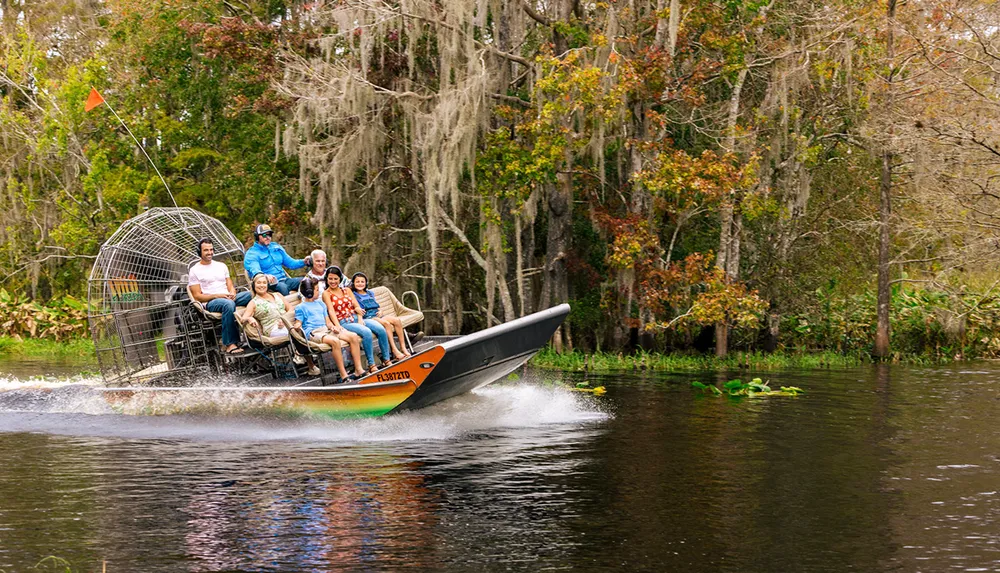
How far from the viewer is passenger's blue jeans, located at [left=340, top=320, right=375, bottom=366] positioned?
14.6 meters

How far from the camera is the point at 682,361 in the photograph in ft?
82.1

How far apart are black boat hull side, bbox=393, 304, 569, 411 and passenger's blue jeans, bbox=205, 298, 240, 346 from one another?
240cm

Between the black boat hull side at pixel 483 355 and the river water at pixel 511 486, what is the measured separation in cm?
47

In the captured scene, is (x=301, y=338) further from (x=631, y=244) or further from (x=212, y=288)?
(x=631, y=244)

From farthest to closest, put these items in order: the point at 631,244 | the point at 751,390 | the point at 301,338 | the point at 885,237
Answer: the point at 885,237 < the point at 631,244 < the point at 751,390 < the point at 301,338

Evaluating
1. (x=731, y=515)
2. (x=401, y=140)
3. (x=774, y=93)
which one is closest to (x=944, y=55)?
(x=774, y=93)

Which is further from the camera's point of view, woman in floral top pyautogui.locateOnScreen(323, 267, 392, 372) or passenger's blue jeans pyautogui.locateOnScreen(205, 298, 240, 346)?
passenger's blue jeans pyautogui.locateOnScreen(205, 298, 240, 346)

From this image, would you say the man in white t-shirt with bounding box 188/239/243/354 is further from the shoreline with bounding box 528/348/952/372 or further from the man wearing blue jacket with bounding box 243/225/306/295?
the shoreline with bounding box 528/348/952/372

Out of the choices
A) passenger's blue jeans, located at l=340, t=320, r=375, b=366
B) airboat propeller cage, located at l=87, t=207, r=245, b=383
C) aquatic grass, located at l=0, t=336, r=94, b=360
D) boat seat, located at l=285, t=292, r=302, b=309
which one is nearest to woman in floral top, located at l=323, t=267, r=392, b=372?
passenger's blue jeans, located at l=340, t=320, r=375, b=366

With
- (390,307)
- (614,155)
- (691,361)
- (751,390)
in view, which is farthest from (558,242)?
(390,307)

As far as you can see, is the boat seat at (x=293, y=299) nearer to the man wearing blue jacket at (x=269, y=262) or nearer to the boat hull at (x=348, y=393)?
the man wearing blue jacket at (x=269, y=262)

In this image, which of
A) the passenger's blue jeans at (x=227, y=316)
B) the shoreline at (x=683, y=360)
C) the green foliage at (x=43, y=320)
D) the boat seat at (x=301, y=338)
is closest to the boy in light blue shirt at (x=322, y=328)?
the boat seat at (x=301, y=338)

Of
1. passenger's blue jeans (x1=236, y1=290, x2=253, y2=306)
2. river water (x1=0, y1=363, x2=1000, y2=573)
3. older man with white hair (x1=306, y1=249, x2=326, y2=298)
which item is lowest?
river water (x1=0, y1=363, x2=1000, y2=573)

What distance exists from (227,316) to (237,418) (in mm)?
1264
